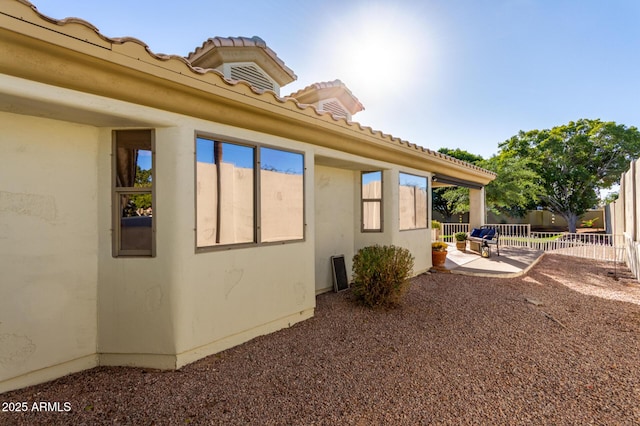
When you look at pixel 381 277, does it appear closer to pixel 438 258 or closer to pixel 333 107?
pixel 438 258

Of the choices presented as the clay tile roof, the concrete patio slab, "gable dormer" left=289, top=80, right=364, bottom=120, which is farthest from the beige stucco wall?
the concrete patio slab

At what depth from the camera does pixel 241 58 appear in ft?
19.9

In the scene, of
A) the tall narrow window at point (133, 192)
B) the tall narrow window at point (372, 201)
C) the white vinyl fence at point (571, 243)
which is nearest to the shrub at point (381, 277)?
the tall narrow window at point (372, 201)

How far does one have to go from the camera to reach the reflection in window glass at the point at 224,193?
340 cm

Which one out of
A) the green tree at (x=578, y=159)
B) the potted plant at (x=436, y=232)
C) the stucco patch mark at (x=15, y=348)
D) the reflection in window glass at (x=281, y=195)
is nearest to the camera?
the stucco patch mark at (x=15, y=348)

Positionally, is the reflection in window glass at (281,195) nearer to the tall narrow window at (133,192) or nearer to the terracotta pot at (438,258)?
the tall narrow window at (133,192)

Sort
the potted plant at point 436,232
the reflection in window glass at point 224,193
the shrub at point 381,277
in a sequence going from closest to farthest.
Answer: the reflection in window glass at point 224,193
the shrub at point 381,277
the potted plant at point 436,232

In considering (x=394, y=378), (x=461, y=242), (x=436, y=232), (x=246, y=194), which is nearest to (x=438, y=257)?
(x=461, y=242)

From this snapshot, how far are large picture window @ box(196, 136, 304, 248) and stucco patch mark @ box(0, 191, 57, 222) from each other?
4.63 ft

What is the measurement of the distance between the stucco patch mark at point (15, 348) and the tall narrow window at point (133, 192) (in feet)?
3.66

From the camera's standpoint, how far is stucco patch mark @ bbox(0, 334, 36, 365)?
2.58 metres

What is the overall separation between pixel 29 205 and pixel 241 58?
16.1 feet

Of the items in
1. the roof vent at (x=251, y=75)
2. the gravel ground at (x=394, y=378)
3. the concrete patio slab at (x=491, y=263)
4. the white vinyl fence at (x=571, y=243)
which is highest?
the roof vent at (x=251, y=75)

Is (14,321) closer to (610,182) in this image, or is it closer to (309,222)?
(309,222)
